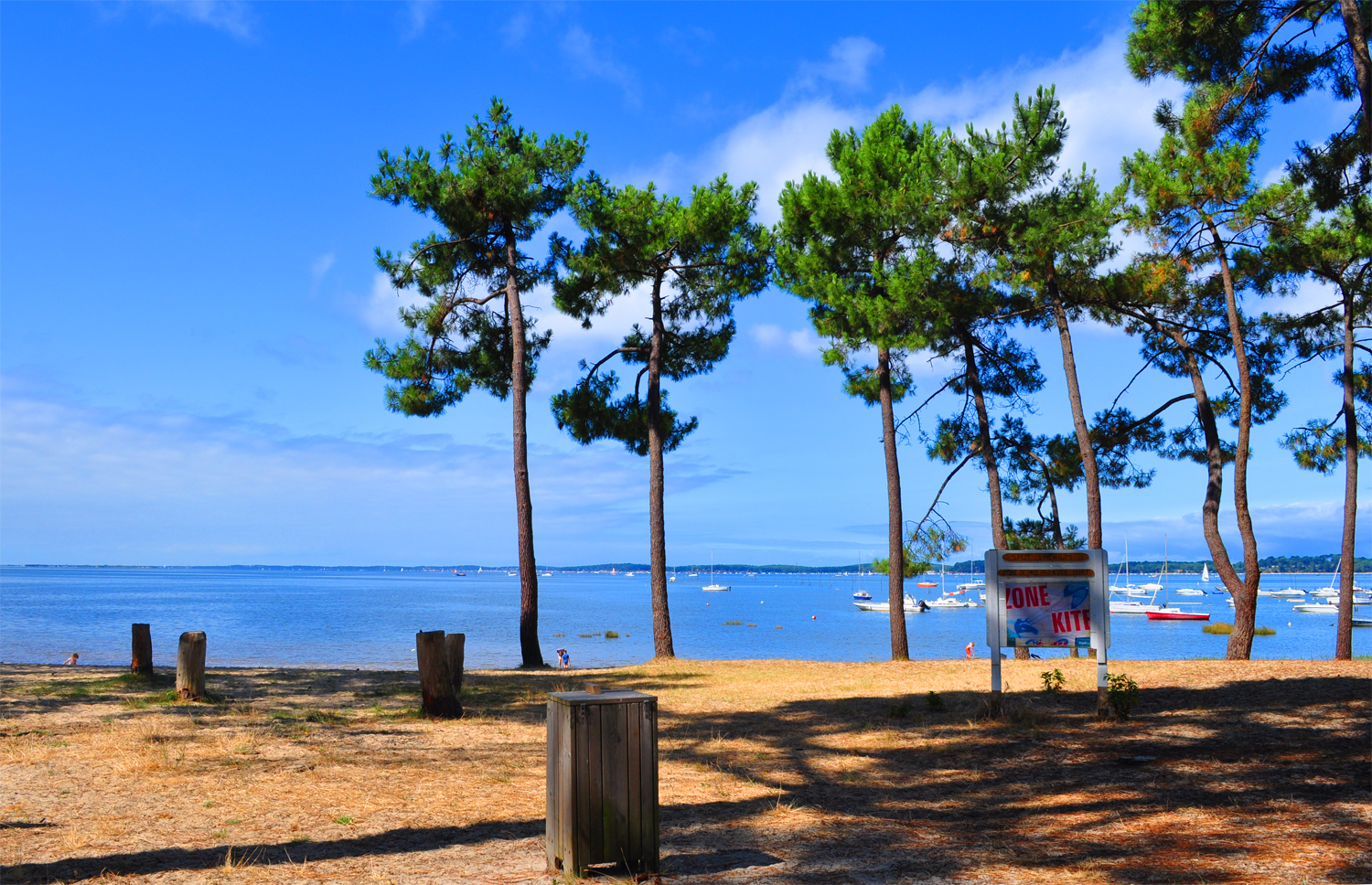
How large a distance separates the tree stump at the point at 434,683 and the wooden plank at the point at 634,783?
19.5ft

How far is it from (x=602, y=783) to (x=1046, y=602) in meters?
6.61

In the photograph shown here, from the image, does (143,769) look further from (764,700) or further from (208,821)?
(764,700)

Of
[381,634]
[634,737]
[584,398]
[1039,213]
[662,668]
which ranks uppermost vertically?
[1039,213]

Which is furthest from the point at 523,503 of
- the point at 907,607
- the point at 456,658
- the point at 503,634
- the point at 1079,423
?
the point at 907,607

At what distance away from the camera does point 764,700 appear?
11828 millimetres

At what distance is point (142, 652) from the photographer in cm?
1302

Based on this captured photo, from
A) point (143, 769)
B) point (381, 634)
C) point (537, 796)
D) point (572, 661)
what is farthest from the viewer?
point (381, 634)

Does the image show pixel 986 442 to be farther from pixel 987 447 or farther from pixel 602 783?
pixel 602 783

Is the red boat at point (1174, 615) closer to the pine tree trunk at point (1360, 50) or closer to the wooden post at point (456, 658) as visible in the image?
the pine tree trunk at point (1360, 50)

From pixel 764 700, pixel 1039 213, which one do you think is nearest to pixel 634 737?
pixel 764 700

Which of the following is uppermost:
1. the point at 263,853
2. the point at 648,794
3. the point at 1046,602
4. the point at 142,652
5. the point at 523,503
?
the point at 523,503

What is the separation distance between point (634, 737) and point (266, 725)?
6267 millimetres

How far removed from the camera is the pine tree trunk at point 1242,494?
1552 centimetres

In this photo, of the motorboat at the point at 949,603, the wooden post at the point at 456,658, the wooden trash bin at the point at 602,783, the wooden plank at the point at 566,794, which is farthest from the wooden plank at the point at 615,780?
the motorboat at the point at 949,603
